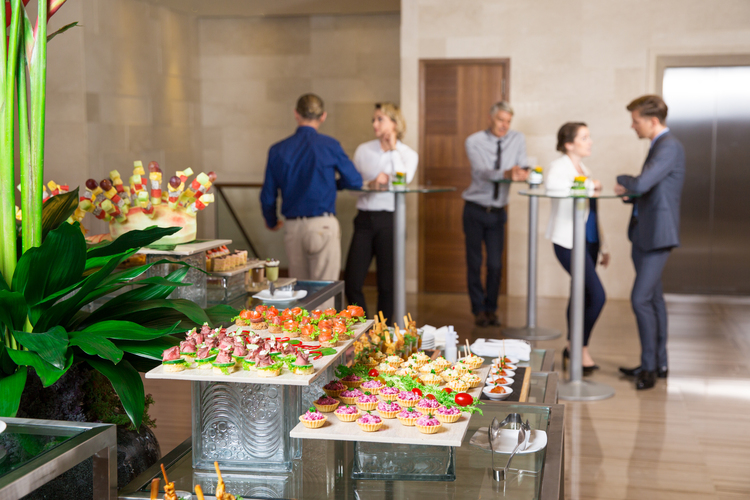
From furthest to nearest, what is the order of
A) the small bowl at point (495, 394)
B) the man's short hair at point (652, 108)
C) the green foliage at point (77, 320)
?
the man's short hair at point (652, 108) < the small bowl at point (495, 394) < the green foliage at point (77, 320)

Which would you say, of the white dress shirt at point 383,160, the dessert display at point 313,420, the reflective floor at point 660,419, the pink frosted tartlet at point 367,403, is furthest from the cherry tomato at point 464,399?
the white dress shirt at point 383,160

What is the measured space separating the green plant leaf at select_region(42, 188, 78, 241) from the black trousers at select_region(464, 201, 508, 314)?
14.4 feet

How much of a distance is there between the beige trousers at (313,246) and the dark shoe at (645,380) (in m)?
2.10

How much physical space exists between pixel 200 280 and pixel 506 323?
4000 mm

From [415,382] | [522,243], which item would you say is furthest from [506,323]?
[415,382]

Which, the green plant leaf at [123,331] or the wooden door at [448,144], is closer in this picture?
the green plant leaf at [123,331]

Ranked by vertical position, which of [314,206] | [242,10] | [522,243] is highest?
[242,10]

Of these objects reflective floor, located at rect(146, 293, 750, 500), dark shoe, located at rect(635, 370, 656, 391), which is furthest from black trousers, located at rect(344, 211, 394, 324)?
dark shoe, located at rect(635, 370, 656, 391)

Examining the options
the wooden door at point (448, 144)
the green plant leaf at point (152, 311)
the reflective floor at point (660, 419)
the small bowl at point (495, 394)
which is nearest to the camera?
the green plant leaf at point (152, 311)

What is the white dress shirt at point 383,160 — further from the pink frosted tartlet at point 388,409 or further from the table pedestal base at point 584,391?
the pink frosted tartlet at point 388,409

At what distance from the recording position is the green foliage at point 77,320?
1539 mm

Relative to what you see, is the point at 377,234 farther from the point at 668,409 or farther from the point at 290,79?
the point at 290,79

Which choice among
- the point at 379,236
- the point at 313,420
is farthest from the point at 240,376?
the point at 379,236

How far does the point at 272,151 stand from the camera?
490 cm
